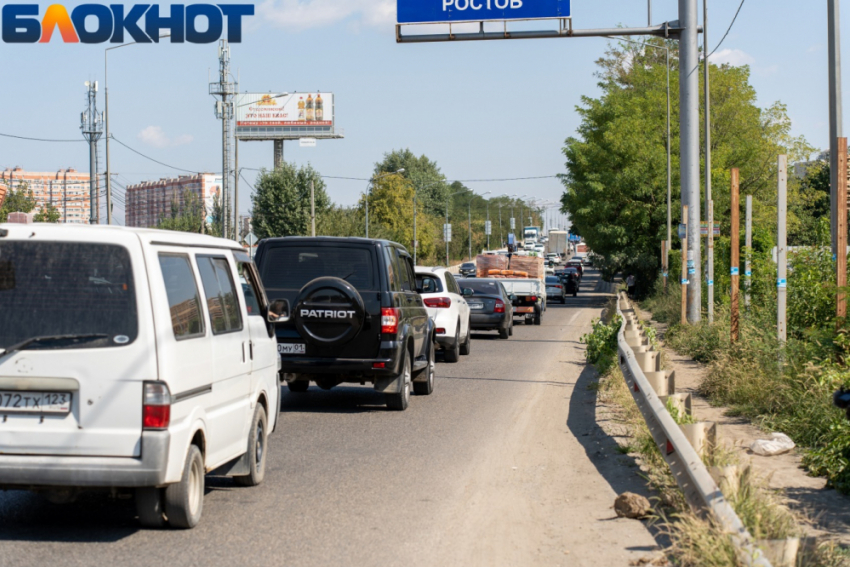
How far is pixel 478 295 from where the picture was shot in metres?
25.3

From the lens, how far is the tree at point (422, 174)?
469 feet

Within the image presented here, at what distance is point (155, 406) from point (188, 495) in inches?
30.6

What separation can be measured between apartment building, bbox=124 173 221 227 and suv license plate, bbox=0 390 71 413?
170542 millimetres

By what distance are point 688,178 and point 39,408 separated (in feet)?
57.4

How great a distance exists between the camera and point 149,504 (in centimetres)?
611

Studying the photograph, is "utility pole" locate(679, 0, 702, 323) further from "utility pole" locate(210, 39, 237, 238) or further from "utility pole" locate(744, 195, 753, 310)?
"utility pole" locate(210, 39, 237, 238)

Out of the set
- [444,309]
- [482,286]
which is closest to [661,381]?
[444,309]

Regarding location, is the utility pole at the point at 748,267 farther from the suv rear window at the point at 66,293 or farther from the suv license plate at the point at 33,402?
the suv license plate at the point at 33,402

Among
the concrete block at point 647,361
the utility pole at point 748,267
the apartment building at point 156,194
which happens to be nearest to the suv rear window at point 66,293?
the concrete block at point 647,361

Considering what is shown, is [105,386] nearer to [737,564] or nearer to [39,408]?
[39,408]

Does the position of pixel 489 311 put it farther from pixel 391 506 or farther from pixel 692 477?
pixel 692 477

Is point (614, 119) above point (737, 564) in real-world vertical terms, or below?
above

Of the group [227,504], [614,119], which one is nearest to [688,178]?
[227,504]

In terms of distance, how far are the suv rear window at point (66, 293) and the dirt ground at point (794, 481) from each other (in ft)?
13.9
